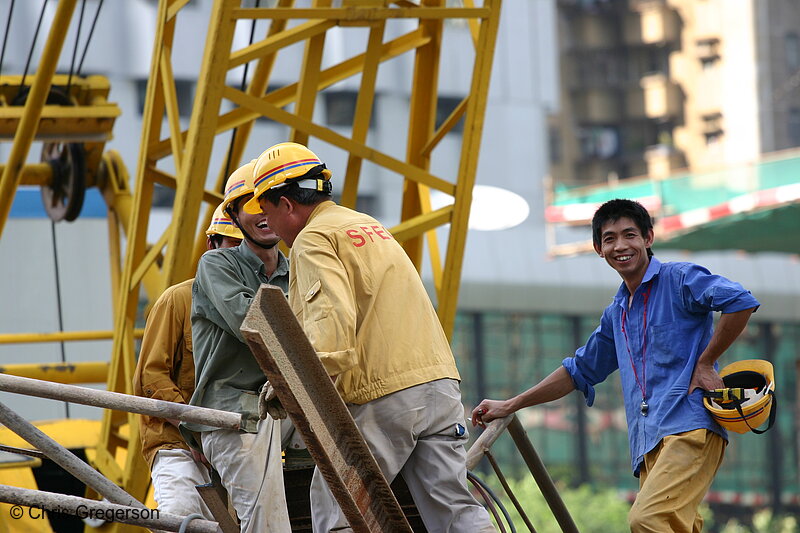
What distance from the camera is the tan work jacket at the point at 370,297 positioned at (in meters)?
4.84

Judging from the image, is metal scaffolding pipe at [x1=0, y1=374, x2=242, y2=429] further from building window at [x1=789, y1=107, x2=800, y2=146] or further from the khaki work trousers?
building window at [x1=789, y1=107, x2=800, y2=146]

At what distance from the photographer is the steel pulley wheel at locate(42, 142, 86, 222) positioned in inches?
472

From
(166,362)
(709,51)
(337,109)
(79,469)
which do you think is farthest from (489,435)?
(709,51)

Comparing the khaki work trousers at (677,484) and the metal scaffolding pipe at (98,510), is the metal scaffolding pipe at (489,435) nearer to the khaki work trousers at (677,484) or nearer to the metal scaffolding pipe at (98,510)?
the khaki work trousers at (677,484)

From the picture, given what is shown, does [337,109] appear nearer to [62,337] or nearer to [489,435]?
[62,337]

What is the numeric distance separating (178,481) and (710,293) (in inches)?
100

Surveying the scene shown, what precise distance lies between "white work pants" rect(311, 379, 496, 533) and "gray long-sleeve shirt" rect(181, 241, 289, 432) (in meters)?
0.80

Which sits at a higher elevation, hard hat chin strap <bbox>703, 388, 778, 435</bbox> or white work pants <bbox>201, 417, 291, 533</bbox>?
hard hat chin strap <bbox>703, 388, 778, 435</bbox>

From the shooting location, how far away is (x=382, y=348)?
16.3ft

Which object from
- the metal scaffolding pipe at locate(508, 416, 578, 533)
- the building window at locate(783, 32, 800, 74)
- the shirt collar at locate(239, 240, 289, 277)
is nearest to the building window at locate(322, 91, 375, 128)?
the building window at locate(783, 32, 800, 74)

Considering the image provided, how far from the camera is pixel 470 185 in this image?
9727 mm

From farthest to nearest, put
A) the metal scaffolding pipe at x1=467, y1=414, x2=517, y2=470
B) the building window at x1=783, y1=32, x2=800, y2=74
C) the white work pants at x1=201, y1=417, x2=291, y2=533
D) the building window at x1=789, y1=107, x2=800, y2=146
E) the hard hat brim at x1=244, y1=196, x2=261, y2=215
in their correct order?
the building window at x1=783, y1=32, x2=800, y2=74
the building window at x1=789, y1=107, x2=800, y2=146
the metal scaffolding pipe at x1=467, y1=414, x2=517, y2=470
the white work pants at x1=201, y1=417, x2=291, y2=533
the hard hat brim at x1=244, y1=196, x2=261, y2=215

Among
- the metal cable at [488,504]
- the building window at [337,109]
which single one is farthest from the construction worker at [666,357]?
the building window at [337,109]

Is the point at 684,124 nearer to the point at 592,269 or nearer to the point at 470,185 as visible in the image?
the point at 592,269
